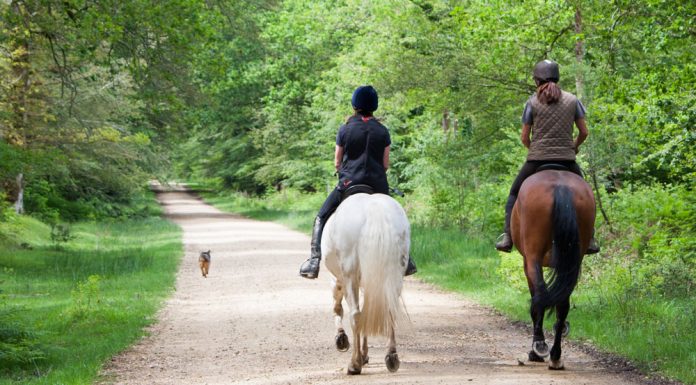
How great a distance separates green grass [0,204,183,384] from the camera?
9500mm

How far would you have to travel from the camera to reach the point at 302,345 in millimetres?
10227

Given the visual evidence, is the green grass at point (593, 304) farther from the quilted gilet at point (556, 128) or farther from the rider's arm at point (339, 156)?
the rider's arm at point (339, 156)

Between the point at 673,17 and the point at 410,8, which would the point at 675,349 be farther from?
the point at 410,8

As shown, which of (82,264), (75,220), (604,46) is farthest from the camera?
(75,220)

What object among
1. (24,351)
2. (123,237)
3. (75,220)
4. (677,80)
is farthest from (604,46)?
(75,220)

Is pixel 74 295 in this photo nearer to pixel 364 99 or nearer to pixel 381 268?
pixel 364 99

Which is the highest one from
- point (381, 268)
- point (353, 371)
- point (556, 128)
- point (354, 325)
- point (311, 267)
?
point (556, 128)

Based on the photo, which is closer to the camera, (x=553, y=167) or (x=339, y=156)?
(x=553, y=167)

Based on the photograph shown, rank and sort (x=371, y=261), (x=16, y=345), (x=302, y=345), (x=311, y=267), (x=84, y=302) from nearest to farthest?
(x=371, y=261), (x=311, y=267), (x=16, y=345), (x=302, y=345), (x=84, y=302)

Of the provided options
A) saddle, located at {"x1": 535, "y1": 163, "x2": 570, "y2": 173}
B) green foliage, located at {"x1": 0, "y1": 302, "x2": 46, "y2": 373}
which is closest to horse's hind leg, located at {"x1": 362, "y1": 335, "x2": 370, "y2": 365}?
saddle, located at {"x1": 535, "y1": 163, "x2": 570, "y2": 173}

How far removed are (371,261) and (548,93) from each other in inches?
92.4

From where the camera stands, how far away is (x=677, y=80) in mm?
11570

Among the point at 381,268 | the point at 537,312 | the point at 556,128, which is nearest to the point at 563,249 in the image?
the point at 537,312

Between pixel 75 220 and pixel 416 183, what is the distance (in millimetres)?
15038
